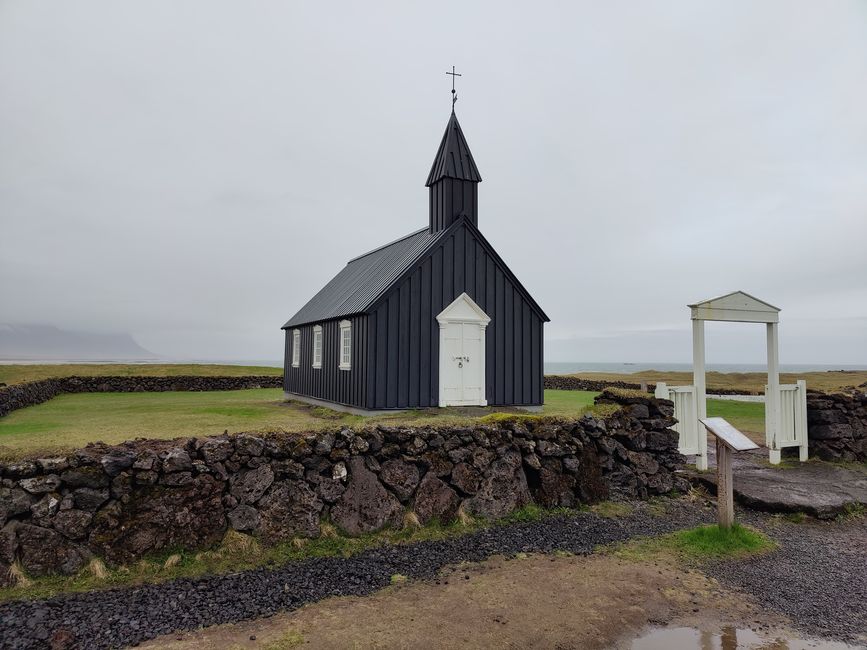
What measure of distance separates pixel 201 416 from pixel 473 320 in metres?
8.86

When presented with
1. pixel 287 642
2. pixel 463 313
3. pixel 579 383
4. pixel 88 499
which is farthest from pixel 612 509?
pixel 579 383

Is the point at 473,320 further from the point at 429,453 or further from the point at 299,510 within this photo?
the point at 299,510

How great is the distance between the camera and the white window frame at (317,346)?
833 inches

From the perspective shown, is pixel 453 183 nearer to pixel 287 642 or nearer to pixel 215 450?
pixel 215 450

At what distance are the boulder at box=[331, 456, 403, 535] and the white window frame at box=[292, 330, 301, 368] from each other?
1594cm

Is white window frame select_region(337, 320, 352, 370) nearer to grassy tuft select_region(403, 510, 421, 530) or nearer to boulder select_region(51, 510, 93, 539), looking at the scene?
grassy tuft select_region(403, 510, 421, 530)

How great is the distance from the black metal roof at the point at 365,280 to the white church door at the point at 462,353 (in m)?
2.30

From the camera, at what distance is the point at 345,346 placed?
18219mm

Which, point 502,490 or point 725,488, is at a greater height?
point 725,488

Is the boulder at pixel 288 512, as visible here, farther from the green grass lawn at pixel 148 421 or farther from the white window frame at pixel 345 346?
the white window frame at pixel 345 346

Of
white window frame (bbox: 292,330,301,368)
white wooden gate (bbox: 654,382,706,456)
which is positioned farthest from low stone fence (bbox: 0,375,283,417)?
white wooden gate (bbox: 654,382,706,456)

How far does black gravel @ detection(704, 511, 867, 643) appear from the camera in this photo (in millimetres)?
6239

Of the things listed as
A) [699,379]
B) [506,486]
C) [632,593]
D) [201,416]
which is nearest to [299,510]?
[506,486]

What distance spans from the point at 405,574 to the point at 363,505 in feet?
5.44
